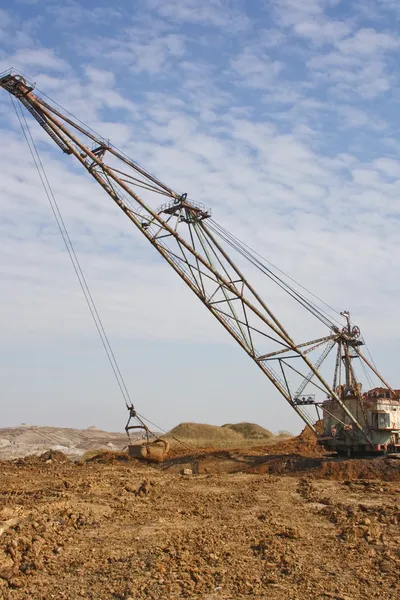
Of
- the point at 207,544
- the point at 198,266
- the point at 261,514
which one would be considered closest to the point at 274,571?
the point at 207,544

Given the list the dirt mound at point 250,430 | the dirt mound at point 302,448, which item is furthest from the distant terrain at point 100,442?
the dirt mound at point 302,448

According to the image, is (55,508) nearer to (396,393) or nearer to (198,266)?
(198,266)

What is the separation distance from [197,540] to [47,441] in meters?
30.1

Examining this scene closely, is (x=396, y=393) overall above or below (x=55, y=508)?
above

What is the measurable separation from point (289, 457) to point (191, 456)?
4.03m

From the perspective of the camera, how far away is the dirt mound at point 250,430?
3578cm

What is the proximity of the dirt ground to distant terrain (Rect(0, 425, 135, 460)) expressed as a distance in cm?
1491

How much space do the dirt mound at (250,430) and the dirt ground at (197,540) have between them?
19886 mm

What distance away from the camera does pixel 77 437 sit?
41.5m

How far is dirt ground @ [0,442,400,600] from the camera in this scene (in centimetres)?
664

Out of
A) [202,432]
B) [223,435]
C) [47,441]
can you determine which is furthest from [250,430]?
[47,441]

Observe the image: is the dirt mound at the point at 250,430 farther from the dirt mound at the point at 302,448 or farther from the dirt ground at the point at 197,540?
the dirt ground at the point at 197,540

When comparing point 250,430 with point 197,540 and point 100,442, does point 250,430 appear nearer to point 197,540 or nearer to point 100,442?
point 100,442

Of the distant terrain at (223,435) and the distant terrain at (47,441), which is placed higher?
the distant terrain at (223,435)
